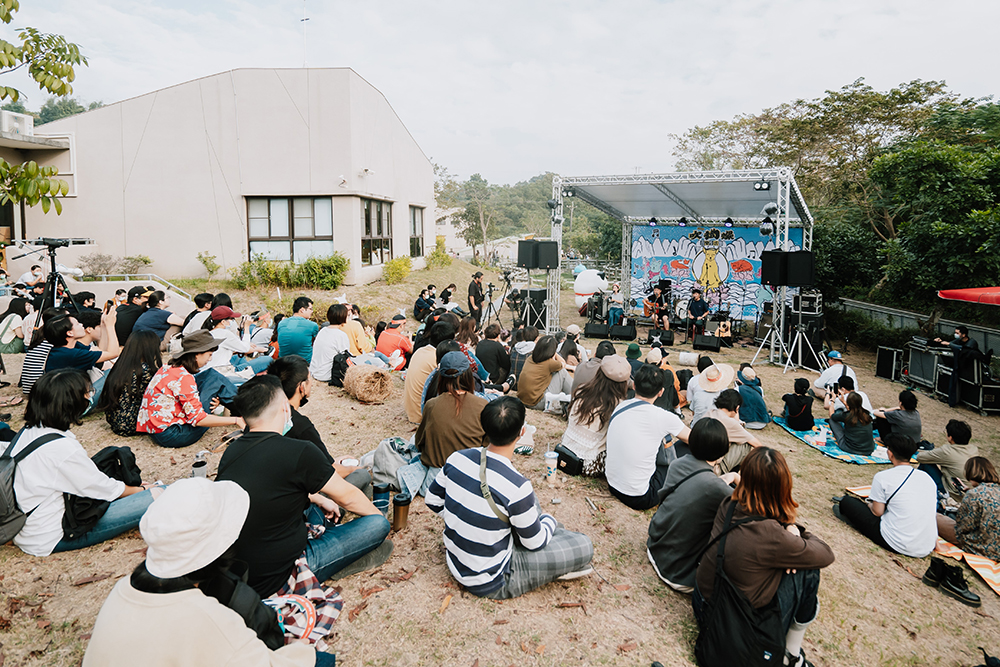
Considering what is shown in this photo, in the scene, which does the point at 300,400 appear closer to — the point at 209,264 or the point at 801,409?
the point at 801,409

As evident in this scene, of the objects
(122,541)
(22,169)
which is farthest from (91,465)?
(22,169)

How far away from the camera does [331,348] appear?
7.24 metres

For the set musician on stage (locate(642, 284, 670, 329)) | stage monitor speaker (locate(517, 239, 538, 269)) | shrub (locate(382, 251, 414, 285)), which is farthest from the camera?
shrub (locate(382, 251, 414, 285))

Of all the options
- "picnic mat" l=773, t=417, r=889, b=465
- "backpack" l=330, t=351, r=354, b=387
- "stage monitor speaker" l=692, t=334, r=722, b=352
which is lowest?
"picnic mat" l=773, t=417, r=889, b=465

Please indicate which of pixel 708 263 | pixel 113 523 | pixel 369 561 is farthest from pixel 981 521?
pixel 708 263

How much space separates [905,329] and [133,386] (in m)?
14.8

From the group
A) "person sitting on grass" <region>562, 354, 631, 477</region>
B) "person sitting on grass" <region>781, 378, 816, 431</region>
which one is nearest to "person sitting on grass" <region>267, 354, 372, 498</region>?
"person sitting on grass" <region>562, 354, 631, 477</region>

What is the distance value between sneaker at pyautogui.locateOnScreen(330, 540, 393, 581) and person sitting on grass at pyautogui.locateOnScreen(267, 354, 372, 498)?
0.48 metres

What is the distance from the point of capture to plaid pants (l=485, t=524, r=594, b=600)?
309cm

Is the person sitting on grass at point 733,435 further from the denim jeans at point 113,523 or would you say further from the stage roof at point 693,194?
the stage roof at point 693,194

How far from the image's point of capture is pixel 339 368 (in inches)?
283

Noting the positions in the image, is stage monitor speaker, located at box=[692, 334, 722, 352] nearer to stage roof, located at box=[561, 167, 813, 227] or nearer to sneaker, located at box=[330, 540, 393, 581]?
stage roof, located at box=[561, 167, 813, 227]

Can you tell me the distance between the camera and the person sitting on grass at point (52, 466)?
294 cm

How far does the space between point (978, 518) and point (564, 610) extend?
369cm
